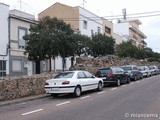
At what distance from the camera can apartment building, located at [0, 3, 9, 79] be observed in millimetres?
21750

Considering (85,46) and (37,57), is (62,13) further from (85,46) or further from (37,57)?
(37,57)

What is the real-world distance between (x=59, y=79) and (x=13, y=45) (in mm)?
12498

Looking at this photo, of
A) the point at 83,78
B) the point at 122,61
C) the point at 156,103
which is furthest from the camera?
the point at 122,61

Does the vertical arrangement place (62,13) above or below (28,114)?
above

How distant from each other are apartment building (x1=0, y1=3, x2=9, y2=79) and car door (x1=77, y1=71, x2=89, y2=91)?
1114cm

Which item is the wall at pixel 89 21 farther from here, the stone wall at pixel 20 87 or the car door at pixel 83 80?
the stone wall at pixel 20 87

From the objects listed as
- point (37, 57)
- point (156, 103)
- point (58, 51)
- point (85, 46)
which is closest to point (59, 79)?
point (156, 103)

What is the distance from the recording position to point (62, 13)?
37.5 meters

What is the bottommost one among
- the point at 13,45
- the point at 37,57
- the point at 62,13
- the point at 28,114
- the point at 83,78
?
the point at 28,114

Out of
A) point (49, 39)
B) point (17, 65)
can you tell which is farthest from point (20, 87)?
point (17, 65)

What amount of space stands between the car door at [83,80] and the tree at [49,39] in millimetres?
5052

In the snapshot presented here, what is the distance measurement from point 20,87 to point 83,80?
3526 mm

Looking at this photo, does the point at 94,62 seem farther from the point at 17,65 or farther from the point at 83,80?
the point at 83,80

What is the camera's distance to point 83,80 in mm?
13086
